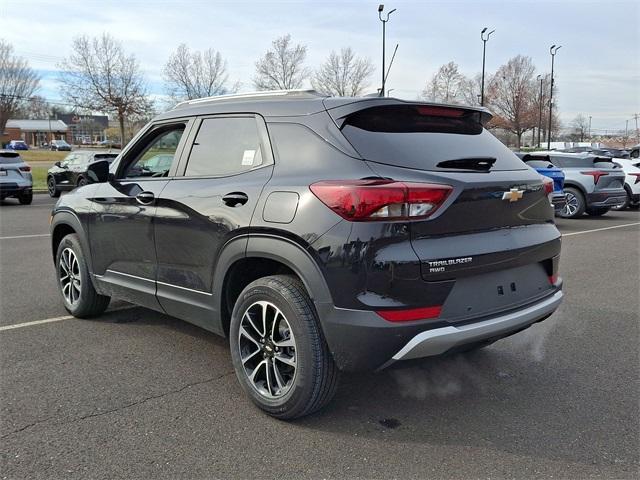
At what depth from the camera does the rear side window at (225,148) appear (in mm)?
3463

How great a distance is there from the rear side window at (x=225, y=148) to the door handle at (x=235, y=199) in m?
0.19

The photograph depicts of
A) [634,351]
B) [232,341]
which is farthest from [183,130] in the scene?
[634,351]

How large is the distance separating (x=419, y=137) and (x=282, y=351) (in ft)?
4.76

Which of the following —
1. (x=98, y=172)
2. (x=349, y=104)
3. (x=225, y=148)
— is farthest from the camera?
(x=98, y=172)

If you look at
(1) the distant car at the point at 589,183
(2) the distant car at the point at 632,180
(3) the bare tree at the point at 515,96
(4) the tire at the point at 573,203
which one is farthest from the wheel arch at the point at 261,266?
(3) the bare tree at the point at 515,96

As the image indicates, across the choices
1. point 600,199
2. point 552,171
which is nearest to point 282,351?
point 552,171

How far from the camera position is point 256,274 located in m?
3.47

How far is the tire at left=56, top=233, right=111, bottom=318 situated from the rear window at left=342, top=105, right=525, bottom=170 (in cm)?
299

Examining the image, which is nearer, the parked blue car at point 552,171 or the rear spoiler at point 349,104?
the rear spoiler at point 349,104

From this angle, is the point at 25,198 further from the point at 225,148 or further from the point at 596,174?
the point at 596,174

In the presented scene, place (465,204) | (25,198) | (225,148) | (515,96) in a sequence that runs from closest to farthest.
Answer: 1. (465,204)
2. (225,148)
3. (25,198)
4. (515,96)

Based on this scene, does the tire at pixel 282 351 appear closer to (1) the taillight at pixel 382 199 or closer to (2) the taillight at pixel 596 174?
(1) the taillight at pixel 382 199

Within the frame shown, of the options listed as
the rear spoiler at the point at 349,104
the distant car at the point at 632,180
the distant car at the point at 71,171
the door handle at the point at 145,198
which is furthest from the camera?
the distant car at the point at 71,171

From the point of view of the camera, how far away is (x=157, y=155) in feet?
14.1
